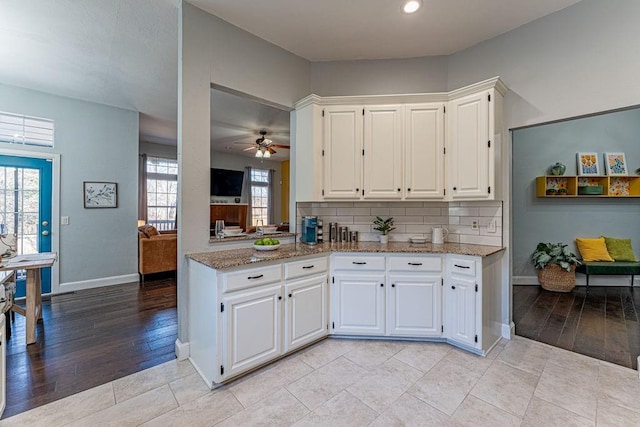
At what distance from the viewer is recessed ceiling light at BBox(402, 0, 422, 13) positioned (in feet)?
7.83

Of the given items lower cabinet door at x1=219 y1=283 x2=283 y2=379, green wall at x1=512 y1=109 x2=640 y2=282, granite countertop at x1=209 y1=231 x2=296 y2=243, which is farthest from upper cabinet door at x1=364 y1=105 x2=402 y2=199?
green wall at x1=512 y1=109 x2=640 y2=282

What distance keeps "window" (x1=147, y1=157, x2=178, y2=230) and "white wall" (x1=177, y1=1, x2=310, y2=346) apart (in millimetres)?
5505

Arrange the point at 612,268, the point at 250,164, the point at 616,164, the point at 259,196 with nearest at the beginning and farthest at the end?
the point at 612,268, the point at 616,164, the point at 250,164, the point at 259,196

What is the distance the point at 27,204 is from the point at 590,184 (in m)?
8.43

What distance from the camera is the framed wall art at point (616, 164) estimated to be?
172 inches

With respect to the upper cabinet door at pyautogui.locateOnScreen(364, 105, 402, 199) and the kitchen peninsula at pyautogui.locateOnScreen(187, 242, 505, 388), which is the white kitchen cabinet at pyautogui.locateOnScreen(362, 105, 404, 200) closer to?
the upper cabinet door at pyautogui.locateOnScreen(364, 105, 402, 199)

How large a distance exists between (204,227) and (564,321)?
3962mm

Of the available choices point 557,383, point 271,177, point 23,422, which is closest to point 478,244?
point 557,383

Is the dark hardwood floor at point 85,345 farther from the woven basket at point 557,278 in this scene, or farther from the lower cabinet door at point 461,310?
the woven basket at point 557,278

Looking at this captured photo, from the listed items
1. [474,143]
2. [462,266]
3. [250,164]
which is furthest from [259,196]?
[462,266]

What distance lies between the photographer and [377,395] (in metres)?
1.92

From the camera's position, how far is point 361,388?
2.00 meters

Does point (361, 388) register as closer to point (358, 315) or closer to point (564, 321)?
point (358, 315)

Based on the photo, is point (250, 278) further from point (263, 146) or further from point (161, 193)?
point (161, 193)
